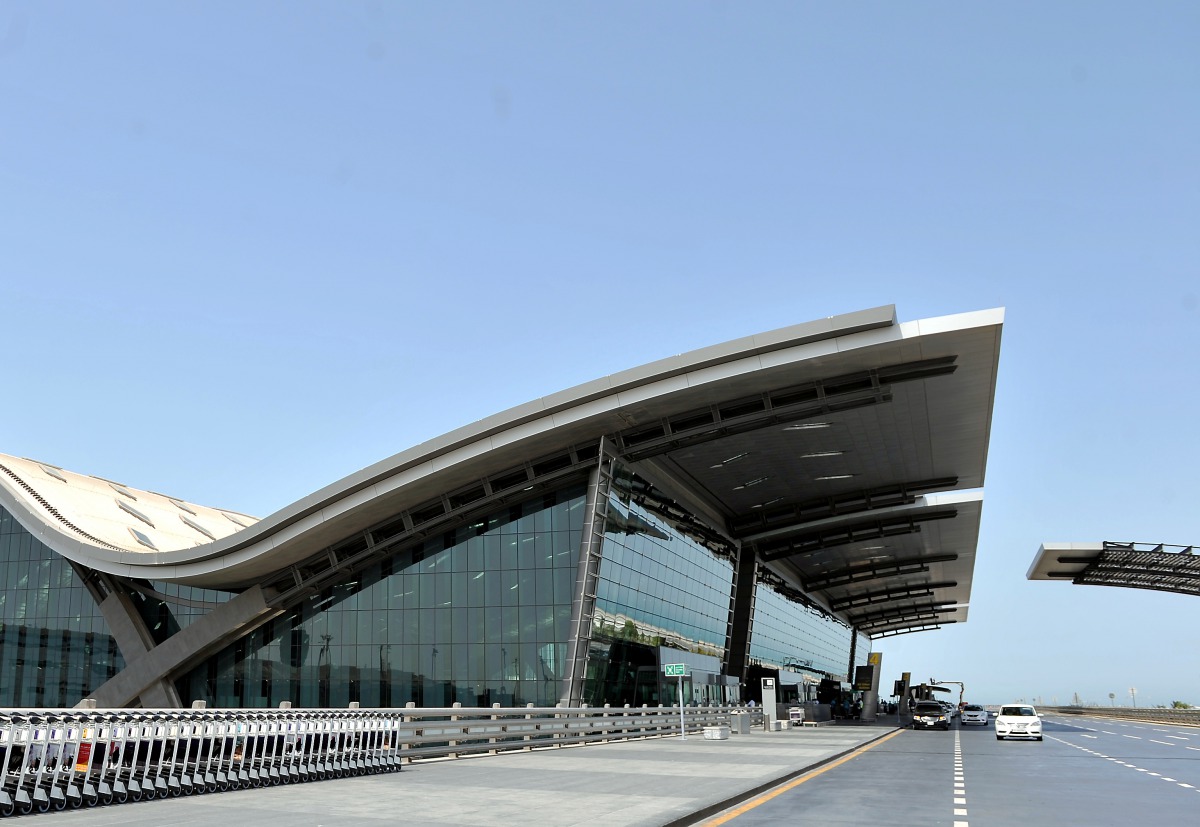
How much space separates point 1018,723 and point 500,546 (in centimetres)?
2087

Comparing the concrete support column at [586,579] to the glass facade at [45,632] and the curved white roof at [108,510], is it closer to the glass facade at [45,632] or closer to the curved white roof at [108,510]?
the curved white roof at [108,510]

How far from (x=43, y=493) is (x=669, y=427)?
26435 mm

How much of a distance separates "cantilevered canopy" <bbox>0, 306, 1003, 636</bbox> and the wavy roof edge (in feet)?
0.18

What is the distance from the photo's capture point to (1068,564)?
186 feet

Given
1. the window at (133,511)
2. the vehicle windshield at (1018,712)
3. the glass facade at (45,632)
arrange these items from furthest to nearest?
the window at (133,511) < the glass facade at (45,632) < the vehicle windshield at (1018,712)

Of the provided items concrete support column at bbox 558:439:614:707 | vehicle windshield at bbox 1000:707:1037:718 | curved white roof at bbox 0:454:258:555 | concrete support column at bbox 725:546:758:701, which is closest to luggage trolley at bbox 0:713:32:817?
concrete support column at bbox 558:439:614:707

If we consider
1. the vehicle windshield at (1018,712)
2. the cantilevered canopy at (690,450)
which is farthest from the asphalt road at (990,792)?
the cantilevered canopy at (690,450)

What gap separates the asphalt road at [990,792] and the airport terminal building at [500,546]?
11740 mm

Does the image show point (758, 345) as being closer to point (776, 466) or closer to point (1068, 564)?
point (776, 466)

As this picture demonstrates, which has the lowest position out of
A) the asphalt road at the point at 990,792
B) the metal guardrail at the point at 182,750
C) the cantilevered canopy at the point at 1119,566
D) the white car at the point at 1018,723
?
the white car at the point at 1018,723

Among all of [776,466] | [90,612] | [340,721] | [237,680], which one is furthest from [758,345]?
[90,612]

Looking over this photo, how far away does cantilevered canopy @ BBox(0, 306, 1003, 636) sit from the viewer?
106 ft

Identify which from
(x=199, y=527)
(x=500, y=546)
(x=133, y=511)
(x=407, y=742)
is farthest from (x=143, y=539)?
(x=407, y=742)

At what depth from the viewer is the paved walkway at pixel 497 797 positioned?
38.0 ft
